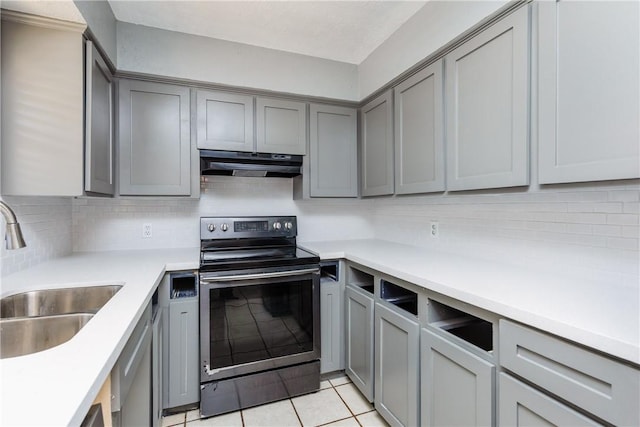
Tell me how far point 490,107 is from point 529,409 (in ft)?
3.84

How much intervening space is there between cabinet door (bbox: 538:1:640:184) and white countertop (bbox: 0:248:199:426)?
1.48 meters

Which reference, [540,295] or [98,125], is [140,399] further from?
[540,295]

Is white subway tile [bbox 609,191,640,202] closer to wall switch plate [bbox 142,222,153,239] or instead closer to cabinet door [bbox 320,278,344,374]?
cabinet door [bbox 320,278,344,374]

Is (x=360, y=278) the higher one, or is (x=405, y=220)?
(x=405, y=220)

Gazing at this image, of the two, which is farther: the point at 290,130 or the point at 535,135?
the point at 290,130

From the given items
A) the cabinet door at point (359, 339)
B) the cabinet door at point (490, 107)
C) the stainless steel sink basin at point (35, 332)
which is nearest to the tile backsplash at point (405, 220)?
the cabinet door at point (490, 107)

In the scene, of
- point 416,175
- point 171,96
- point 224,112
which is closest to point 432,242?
point 416,175

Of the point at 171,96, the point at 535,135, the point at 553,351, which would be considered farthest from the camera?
the point at 171,96

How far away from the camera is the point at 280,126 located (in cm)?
229

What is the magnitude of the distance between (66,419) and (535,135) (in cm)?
157

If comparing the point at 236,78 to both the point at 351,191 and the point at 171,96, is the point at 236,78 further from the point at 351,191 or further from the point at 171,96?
the point at 351,191

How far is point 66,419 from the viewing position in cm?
52

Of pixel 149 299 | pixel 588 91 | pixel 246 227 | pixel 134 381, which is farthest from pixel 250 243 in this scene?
pixel 588 91

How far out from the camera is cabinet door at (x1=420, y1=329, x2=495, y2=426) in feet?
3.60
